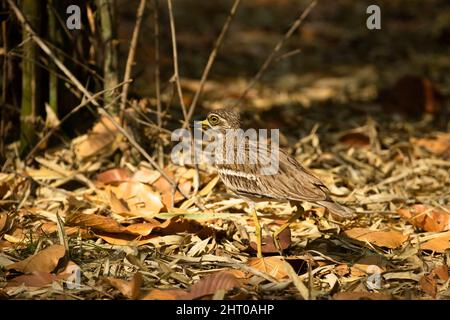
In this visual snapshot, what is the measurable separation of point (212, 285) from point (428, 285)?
118 cm

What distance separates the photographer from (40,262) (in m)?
4.06

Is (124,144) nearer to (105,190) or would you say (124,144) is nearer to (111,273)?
(105,190)

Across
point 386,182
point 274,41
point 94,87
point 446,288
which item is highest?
point 274,41

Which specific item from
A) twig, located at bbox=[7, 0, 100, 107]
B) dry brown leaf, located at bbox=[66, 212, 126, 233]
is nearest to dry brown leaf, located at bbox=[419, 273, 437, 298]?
dry brown leaf, located at bbox=[66, 212, 126, 233]

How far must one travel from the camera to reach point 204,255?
4.43 metres

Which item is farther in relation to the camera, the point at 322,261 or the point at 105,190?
the point at 105,190

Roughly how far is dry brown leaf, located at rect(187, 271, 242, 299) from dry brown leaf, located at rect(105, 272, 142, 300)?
0.86ft

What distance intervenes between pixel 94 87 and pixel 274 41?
13.8 feet

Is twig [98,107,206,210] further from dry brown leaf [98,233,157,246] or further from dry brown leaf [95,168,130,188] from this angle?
dry brown leaf [98,233,157,246]

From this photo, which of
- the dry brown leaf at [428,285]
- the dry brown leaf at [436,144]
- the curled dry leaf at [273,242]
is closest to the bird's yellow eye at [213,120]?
the curled dry leaf at [273,242]

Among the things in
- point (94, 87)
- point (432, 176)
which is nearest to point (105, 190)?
point (94, 87)

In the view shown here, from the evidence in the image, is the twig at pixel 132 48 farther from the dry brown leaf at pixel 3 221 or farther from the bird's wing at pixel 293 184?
the bird's wing at pixel 293 184

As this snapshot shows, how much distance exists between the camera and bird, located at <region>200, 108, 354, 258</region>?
425 centimetres

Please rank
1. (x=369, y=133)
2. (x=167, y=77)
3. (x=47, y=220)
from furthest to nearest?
(x=167, y=77)
(x=369, y=133)
(x=47, y=220)
